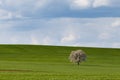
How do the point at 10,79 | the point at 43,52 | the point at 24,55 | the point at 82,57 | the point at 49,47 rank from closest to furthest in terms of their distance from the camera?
the point at 10,79
the point at 82,57
the point at 24,55
the point at 43,52
the point at 49,47

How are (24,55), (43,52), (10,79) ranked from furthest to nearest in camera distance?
(43,52), (24,55), (10,79)

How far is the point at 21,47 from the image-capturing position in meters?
162

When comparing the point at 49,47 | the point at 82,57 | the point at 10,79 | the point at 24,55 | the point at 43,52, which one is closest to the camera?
the point at 10,79

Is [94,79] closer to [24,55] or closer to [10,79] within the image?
[10,79]

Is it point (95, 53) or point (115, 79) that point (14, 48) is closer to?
point (95, 53)

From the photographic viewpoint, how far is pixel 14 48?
15925 cm

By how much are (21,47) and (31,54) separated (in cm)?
1467

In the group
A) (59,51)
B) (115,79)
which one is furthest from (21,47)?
(115,79)

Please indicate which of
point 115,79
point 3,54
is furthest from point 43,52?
point 115,79

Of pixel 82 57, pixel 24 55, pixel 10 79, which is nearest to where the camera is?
pixel 10 79

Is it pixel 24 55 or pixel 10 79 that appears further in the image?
pixel 24 55

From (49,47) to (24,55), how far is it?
22.1 meters

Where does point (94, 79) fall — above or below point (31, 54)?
below

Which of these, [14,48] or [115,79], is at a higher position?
[14,48]
